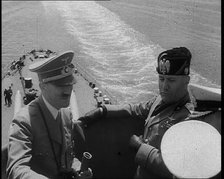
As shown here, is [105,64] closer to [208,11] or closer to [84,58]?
[84,58]

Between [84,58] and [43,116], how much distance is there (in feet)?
64.5

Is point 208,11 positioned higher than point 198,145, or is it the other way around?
point 198,145

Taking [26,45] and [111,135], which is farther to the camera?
[26,45]

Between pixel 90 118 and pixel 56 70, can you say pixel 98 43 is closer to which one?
pixel 90 118

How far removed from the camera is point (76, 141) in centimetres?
282

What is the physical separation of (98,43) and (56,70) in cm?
2286

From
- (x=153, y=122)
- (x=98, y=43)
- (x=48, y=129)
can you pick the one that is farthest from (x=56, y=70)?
(x=98, y=43)

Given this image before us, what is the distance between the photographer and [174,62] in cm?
270

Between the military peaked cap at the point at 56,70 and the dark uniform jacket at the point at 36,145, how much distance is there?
5.8 inches

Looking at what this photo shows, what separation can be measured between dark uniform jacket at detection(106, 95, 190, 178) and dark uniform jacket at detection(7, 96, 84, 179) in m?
0.52

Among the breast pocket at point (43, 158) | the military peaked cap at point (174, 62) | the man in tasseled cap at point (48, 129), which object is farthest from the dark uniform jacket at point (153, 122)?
the breast pocket at point (43, 158)

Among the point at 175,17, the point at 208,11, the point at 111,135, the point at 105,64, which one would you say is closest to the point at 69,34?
the point at 105,64

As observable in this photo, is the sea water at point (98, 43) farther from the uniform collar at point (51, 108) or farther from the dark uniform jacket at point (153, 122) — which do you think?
the uniform collar at point (51, 108)

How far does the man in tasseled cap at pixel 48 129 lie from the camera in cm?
193
